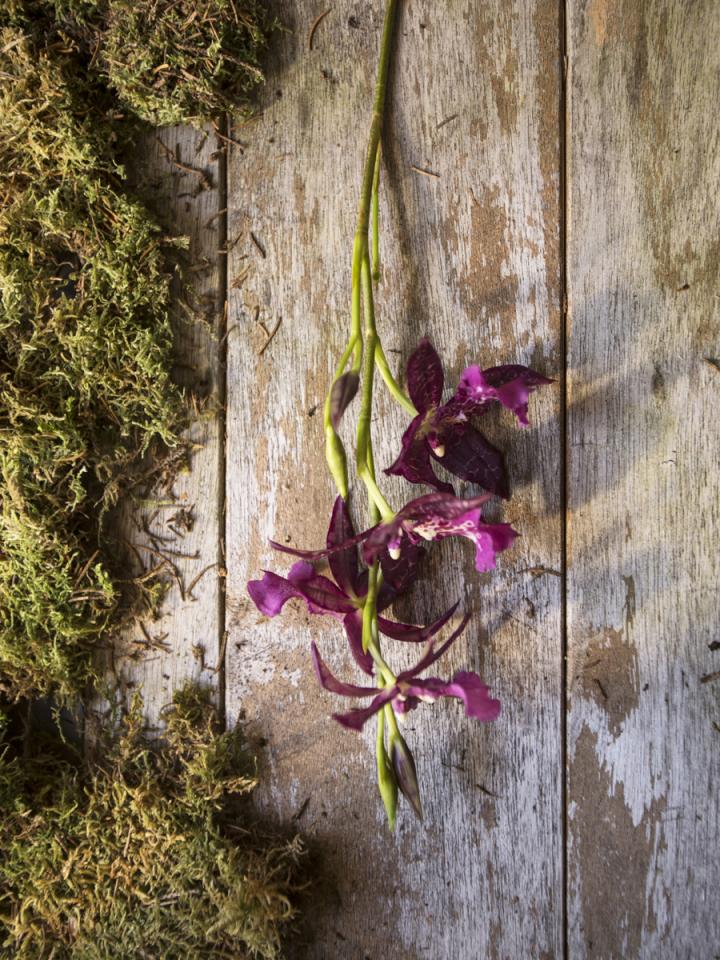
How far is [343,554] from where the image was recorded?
1.13 meters

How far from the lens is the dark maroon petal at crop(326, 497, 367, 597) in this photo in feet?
3.68

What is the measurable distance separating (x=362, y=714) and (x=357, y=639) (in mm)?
161

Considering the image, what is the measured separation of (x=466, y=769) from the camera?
48.7 inches

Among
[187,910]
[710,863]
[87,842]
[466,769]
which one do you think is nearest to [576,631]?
[466,769]

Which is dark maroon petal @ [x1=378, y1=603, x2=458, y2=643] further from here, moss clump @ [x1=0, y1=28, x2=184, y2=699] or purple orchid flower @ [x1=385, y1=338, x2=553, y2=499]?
moss clump @ [x1=0, y1=28, x2=184, y2=699]

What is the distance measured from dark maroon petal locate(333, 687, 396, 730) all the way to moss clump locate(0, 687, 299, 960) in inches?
14.9

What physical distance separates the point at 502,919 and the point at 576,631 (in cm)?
51

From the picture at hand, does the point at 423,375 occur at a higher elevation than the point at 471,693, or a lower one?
higher

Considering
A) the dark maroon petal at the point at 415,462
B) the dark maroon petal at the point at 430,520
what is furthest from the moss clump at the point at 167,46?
the dark maroon petal at the point at 430,520

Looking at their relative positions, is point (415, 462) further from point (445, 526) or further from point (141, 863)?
point (141, 863)

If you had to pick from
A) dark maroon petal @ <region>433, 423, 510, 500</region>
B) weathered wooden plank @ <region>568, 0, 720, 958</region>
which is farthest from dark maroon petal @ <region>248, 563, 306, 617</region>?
weathered wooden plank @ <region>568, 0, 720, 958</region>

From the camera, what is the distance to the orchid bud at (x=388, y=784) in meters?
1.02

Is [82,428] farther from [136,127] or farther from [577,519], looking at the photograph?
[577,519]

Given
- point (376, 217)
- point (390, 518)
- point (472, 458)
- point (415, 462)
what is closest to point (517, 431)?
point (472, 458)
